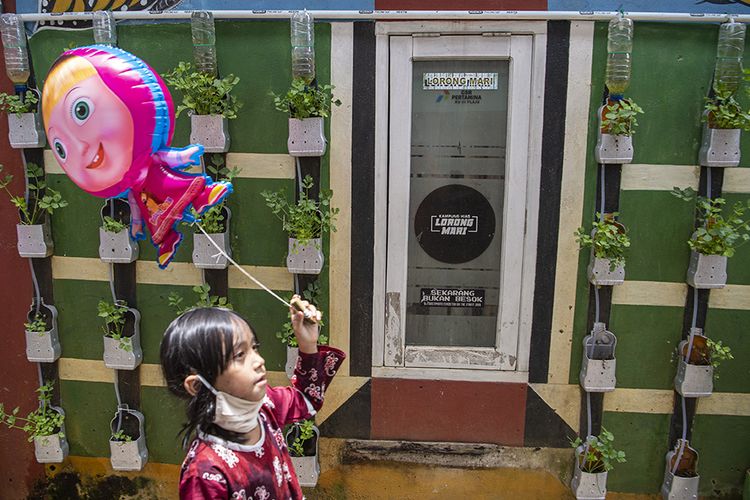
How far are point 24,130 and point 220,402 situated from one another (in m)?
2.25

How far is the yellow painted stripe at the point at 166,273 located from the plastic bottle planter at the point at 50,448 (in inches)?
33.0

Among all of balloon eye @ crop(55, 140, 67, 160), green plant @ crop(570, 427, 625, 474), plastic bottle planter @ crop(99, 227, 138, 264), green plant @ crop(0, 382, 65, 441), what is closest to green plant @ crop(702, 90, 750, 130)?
green plant @ crop(570, 427, 625, 474)

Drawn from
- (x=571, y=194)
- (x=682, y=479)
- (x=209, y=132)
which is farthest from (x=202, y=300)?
(x=682, y=479)

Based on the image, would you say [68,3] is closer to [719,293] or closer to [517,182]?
[517,182]

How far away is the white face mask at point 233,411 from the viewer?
1.76 metres

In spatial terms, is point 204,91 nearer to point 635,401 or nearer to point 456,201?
point 456,201

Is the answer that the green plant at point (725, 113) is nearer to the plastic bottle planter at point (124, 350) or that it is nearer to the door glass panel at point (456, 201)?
the door glass panel at point (456, 201)

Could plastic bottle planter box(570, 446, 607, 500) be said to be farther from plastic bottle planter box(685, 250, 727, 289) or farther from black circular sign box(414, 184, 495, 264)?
black circular sign box(414, 184, 495, 264)

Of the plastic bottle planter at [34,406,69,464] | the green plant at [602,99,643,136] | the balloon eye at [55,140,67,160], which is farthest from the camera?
the plastic bottle planter at [34,406,69,464]

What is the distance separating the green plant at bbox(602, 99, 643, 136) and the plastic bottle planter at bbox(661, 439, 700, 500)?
1.69 m

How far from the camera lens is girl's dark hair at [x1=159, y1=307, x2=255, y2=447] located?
1.74 metres

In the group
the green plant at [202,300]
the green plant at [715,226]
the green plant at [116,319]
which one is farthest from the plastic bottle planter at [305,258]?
the green plant at [715,226]

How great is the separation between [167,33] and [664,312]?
2.97 metres

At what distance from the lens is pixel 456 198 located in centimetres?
Result: 320
